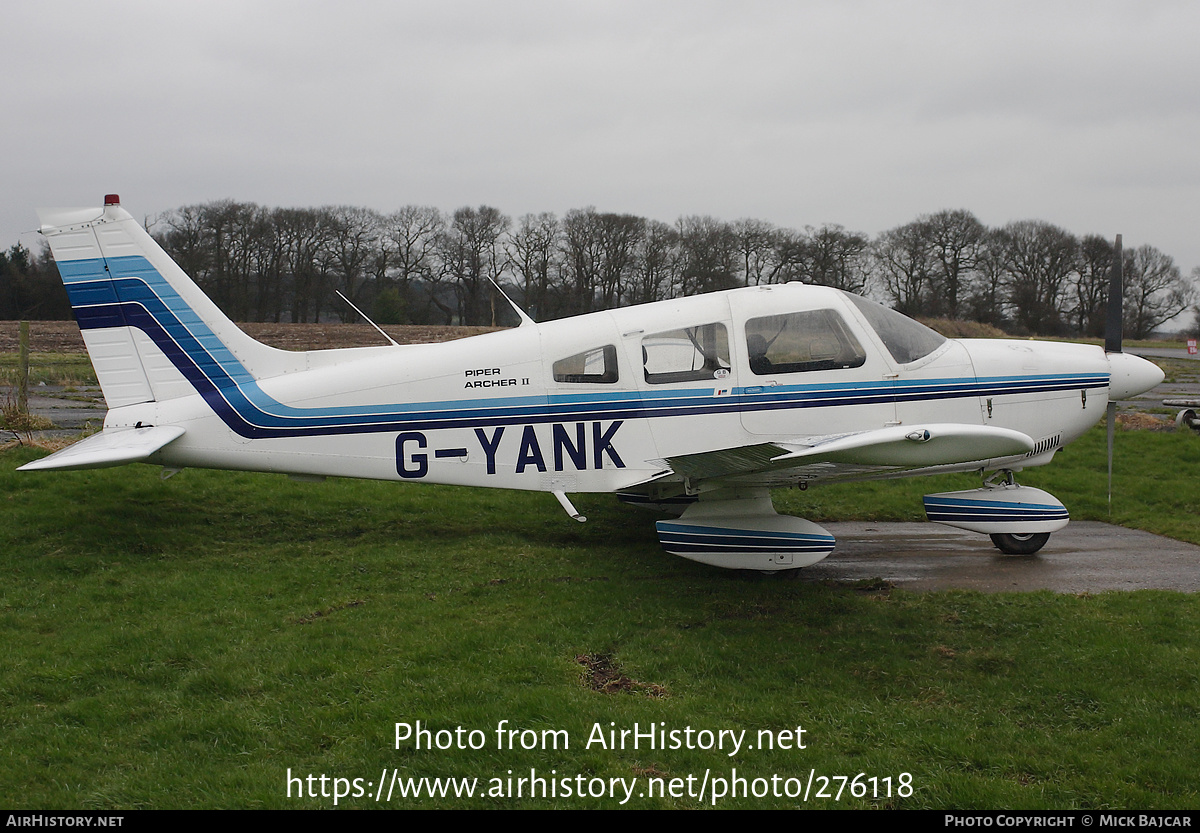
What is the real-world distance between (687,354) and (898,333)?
1.99 metres

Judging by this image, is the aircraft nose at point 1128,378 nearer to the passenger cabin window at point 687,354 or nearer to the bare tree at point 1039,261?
the passenger cabin window at point 687,354

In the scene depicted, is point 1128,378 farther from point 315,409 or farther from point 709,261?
point 709,261

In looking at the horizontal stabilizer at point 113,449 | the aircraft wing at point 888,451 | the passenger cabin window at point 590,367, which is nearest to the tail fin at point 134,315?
the horizontal stabilizer at point 113,449

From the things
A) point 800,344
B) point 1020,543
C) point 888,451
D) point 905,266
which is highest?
point 905,266

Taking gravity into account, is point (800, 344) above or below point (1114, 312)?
below

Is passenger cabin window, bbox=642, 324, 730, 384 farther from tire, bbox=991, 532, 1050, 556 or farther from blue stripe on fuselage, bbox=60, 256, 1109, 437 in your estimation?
tire, bbox=991, 532, 1050, 556

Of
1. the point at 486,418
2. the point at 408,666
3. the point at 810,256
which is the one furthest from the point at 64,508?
the point at 810,256

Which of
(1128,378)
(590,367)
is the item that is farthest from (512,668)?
(1128,378)

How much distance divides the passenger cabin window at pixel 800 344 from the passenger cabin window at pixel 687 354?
0.26 meters

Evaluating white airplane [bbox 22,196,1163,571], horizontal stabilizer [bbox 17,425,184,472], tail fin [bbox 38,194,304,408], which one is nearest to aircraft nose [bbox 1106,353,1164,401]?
white airplane [bbox 22,196,1163,571]

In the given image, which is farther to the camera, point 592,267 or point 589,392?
point 592,267

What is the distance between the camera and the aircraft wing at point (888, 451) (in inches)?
208

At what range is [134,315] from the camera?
754 centimetres
